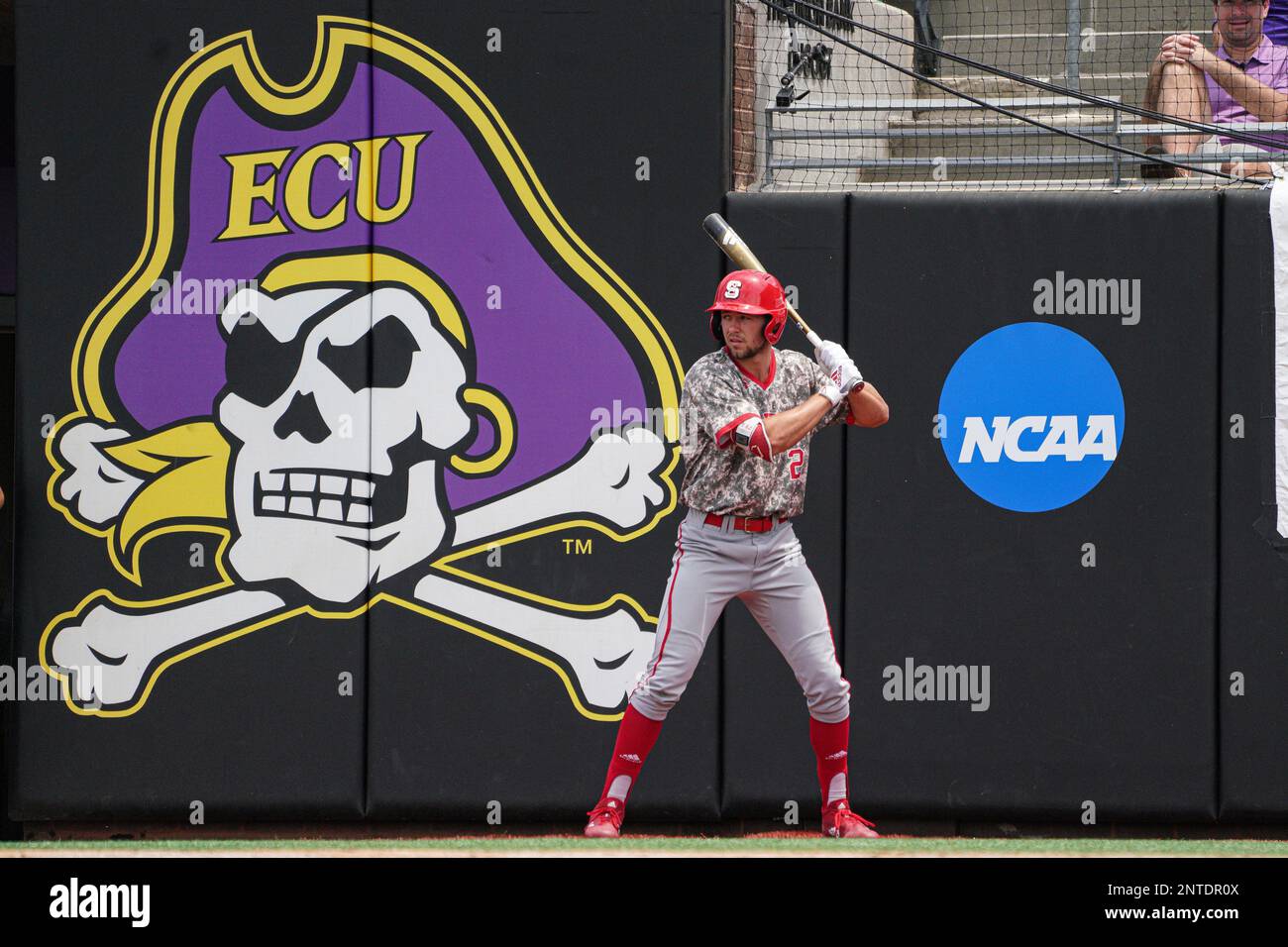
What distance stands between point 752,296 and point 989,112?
2876 millimetres

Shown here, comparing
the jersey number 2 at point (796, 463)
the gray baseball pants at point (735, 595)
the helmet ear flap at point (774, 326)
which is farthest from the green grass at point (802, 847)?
the helmet ear flap at point (774, 326)

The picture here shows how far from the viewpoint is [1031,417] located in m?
6.28

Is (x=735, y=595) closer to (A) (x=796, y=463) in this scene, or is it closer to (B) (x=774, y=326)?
(A) (x=796, y=463)

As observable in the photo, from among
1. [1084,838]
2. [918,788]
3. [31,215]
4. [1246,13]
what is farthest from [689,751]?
[1246,13]

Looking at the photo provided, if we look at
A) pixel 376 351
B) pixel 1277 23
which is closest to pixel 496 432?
pixel 376 351

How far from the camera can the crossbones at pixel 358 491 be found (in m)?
6.33

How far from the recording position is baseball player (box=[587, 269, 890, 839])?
525cm

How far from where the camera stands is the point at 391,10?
20.8 feet

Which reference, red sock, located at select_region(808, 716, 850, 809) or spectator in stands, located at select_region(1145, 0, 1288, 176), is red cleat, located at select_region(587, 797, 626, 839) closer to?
red sock, located at select_region(808, 716, 850, 809)

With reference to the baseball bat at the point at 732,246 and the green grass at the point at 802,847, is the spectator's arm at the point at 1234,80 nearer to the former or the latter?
the baseball bat at the point at 732,246

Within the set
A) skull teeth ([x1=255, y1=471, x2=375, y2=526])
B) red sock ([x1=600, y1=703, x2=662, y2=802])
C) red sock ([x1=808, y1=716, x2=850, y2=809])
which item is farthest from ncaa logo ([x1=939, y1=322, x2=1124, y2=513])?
skull teeth ([x1=255, y1=471, x2=375, y2=526])

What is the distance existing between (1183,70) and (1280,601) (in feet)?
8.16

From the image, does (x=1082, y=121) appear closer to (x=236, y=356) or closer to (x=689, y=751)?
(x=689, y=751)

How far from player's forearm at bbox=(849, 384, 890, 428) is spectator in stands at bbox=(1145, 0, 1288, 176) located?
2446 millimetres
